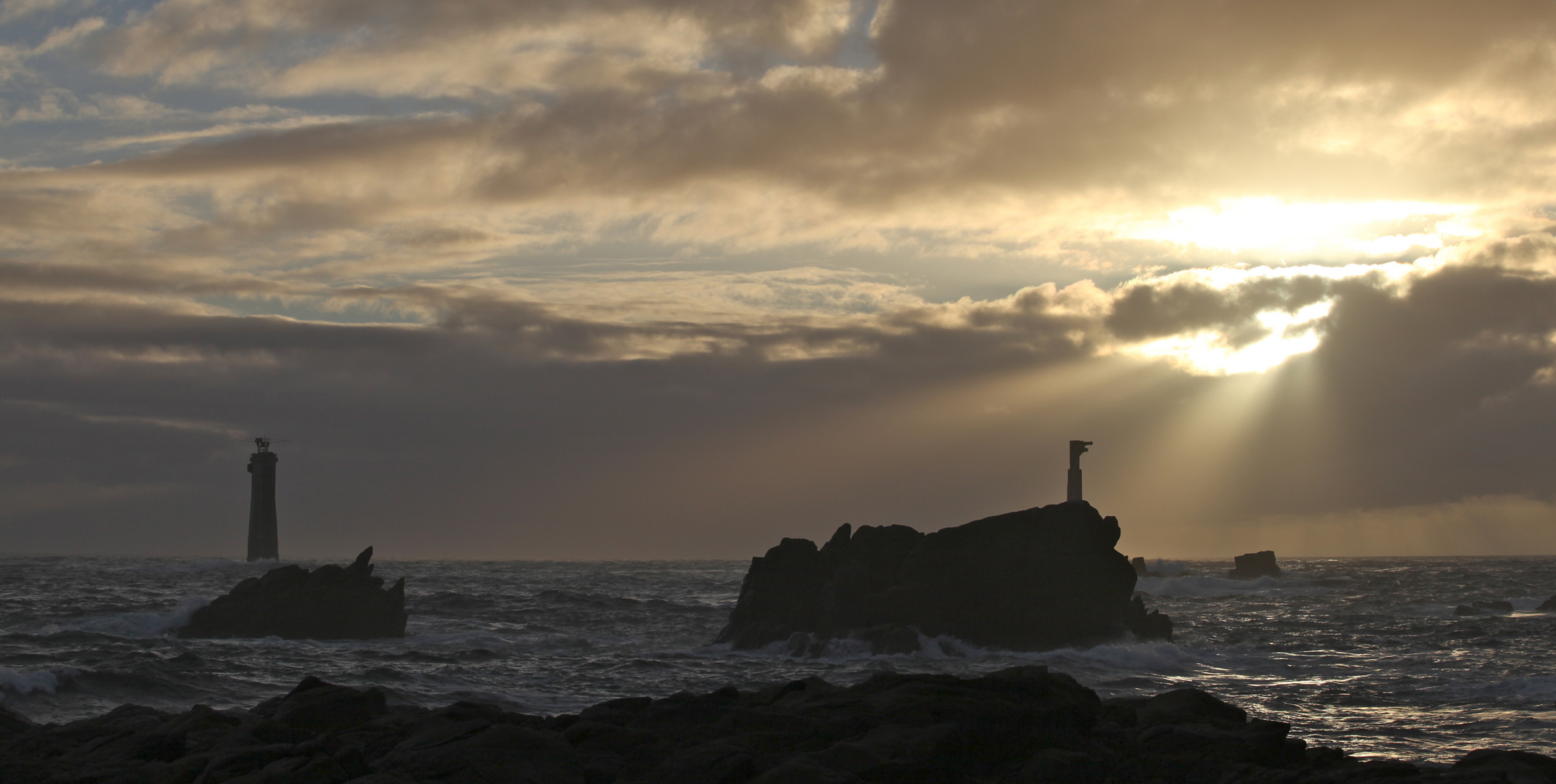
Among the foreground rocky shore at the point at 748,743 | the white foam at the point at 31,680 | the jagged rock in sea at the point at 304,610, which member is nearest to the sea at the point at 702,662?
the white foam at the point at 31,680

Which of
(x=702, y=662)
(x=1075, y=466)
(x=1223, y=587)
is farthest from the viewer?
(x=1223, y=587)

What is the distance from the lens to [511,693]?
99.5 ft

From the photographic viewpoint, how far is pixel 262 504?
13050 centimetres

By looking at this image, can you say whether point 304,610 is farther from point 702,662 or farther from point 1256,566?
point 1256,566

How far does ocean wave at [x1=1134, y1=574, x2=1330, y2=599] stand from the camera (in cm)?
9275

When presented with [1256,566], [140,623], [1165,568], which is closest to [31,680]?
[140,623]

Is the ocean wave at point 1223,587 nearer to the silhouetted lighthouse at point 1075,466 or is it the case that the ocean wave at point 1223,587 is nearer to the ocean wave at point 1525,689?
the silhouetted lighthouse at point 1075,466

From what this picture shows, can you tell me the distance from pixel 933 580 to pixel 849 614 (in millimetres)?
3340

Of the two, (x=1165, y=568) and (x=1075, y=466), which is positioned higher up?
(x=1075, y=466)

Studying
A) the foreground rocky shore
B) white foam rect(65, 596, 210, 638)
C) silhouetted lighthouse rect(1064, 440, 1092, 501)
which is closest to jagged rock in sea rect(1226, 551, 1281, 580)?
silhouetted lighthouse rect(1064, 440, 1092, 501)

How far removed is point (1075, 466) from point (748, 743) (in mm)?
50129

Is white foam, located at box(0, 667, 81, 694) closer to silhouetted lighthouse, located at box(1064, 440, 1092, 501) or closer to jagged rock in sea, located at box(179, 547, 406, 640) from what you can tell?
jagged rock in sea, located at box(179, 547, 406, 640)

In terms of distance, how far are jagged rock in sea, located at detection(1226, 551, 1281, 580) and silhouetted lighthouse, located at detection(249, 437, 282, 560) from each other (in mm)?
108241

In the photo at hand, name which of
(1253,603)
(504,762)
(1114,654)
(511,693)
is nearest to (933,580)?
(1114,654)
